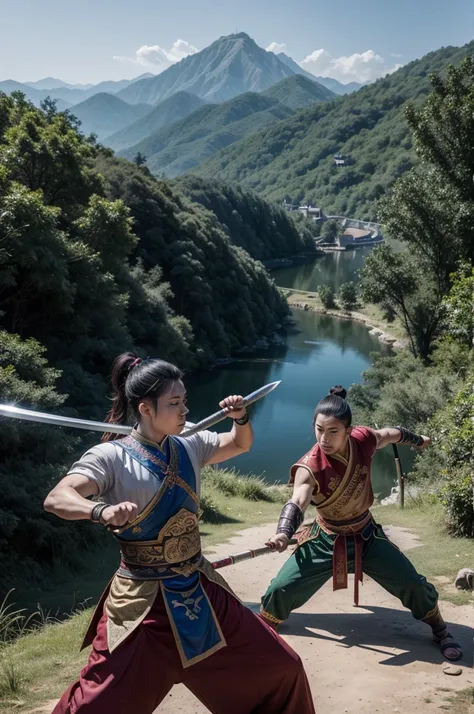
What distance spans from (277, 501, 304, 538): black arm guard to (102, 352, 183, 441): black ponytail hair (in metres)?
1.18

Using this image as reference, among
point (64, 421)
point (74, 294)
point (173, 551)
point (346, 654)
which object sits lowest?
point (346, 654)

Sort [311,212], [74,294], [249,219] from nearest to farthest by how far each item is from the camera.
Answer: [74,294], [249,219], [311,212]

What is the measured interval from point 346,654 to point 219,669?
6.87 feet

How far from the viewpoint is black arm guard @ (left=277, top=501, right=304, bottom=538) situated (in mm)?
4301

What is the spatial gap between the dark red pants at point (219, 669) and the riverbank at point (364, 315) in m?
A: 44.9

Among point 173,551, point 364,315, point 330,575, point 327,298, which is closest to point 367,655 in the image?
point 330,575

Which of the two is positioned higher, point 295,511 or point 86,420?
point 86,420

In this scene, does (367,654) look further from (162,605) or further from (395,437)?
(162,605)

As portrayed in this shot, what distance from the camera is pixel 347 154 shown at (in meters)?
166

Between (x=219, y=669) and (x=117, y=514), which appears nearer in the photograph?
(x=117, y=514)

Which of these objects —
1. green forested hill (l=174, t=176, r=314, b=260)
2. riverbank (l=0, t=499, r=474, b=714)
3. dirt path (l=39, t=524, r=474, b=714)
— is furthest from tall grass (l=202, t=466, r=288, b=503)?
green forested hill (l=174, t=176, r=314, b=260)

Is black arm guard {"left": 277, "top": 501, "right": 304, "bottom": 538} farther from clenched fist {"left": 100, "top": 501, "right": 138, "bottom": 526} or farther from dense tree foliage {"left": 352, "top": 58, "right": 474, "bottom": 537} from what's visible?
dense tree foliage {"left": 352, "top": 58, "right": 474, "bottom": 537}

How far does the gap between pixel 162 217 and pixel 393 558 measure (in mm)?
49279

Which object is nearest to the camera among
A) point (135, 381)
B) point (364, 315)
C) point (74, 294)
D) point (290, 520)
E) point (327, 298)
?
point (135, 381)
